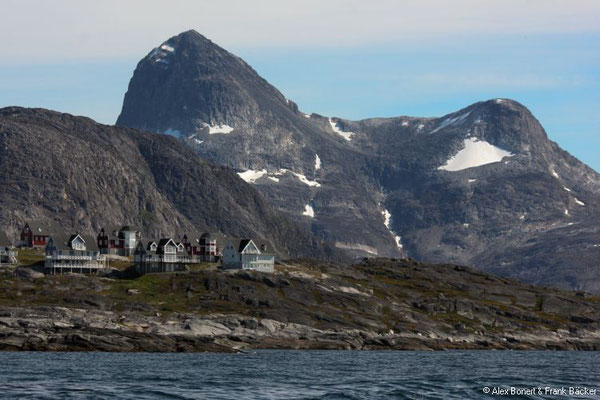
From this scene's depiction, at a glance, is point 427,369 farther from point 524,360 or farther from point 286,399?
point 286,399

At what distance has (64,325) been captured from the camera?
197 m

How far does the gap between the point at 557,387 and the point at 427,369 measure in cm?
3374

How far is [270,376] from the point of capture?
433 feet

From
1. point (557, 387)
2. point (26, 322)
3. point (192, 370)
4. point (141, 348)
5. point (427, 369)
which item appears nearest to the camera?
point (557, 387)

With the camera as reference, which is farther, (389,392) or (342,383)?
(342,383)

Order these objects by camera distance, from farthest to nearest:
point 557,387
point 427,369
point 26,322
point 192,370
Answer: point 26,322, point 427,369, point 192,370, point 557,387

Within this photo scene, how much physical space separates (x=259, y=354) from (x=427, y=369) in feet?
124

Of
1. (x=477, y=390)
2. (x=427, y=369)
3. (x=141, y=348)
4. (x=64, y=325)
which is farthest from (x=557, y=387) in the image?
(x=64, y=325)

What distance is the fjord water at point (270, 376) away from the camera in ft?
359

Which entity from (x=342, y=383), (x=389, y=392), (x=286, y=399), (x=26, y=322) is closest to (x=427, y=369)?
(x=342, y=383)

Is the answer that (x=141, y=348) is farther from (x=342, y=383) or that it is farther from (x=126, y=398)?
(x=126, y=398)

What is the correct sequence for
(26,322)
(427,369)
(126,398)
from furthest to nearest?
(26,322) → (427,369) → (126,398)

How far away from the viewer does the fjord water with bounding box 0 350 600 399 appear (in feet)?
359

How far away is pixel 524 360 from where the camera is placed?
187 m
